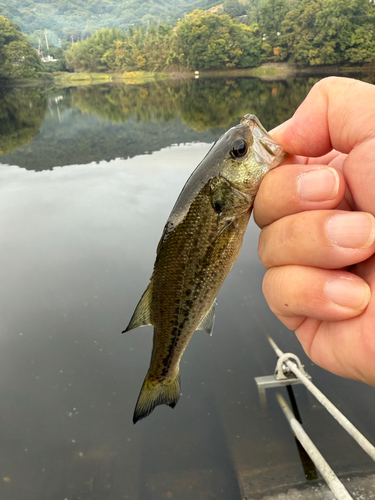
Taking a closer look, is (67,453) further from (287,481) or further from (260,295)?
(260,295)

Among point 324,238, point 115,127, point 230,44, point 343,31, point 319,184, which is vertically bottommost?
point 115,127

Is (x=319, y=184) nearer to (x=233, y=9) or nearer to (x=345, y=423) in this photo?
(x=345, y=423)

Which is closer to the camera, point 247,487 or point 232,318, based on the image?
point 247,487


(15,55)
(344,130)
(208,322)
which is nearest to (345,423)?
(208,322)

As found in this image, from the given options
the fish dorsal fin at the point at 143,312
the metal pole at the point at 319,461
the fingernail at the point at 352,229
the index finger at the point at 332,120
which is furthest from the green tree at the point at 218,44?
the fingernail at the point at 352,229

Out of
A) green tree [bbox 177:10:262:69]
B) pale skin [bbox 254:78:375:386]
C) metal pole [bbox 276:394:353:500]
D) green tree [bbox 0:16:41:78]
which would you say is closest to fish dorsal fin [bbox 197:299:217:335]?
pale skin [bbox 254:78:375:386]

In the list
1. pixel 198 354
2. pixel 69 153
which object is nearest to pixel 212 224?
pixel 198 354

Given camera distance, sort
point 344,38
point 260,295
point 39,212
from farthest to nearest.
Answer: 1. point 344,38
2. point 39,212
3. point 260,295
